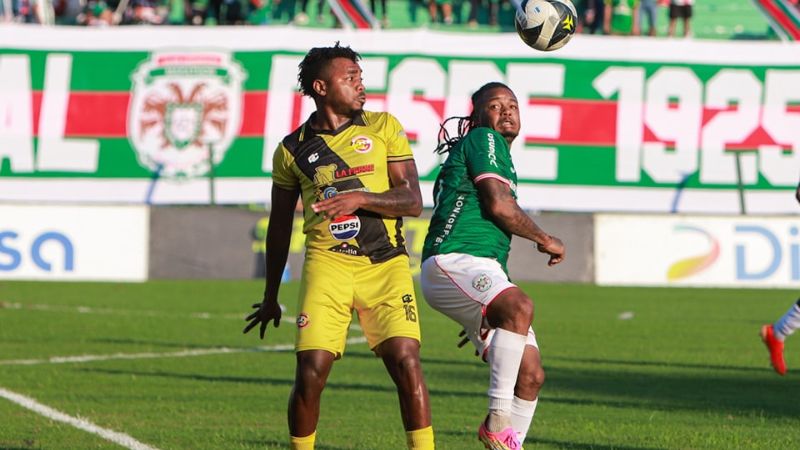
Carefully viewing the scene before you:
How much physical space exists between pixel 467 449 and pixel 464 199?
1562mm

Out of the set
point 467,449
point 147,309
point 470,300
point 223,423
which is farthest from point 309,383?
point 147,309

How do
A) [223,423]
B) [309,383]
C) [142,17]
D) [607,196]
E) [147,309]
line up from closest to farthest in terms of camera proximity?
1. [309,383]
2. [223,423]
3. [147,309]
4. [607,196]
5. [142,17]

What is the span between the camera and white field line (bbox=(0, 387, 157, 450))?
29.9ft

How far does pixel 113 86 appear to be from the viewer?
89.9ft

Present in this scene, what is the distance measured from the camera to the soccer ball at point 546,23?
10.1m

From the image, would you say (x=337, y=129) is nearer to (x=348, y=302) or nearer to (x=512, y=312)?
(x=348, y=302)

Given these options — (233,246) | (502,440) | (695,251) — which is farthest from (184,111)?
(502,440)

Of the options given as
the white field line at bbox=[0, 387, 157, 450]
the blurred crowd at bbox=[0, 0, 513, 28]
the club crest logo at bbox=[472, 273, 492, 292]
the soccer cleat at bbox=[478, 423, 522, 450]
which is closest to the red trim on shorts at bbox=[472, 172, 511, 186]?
the club crest logo at bbox=[472, 273, 492, 292]

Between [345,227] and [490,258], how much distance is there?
108 cm

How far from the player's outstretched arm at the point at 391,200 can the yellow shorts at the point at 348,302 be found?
326mm

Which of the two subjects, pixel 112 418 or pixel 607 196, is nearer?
pixel 112 418

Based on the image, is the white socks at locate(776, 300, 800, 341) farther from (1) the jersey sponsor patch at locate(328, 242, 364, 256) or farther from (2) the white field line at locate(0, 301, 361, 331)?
(1) the jersey sponsor patch at locate(328, 242, 364, 256)

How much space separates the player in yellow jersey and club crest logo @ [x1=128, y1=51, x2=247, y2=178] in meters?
19.3

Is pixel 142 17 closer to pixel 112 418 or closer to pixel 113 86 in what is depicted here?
pixel 113 86
